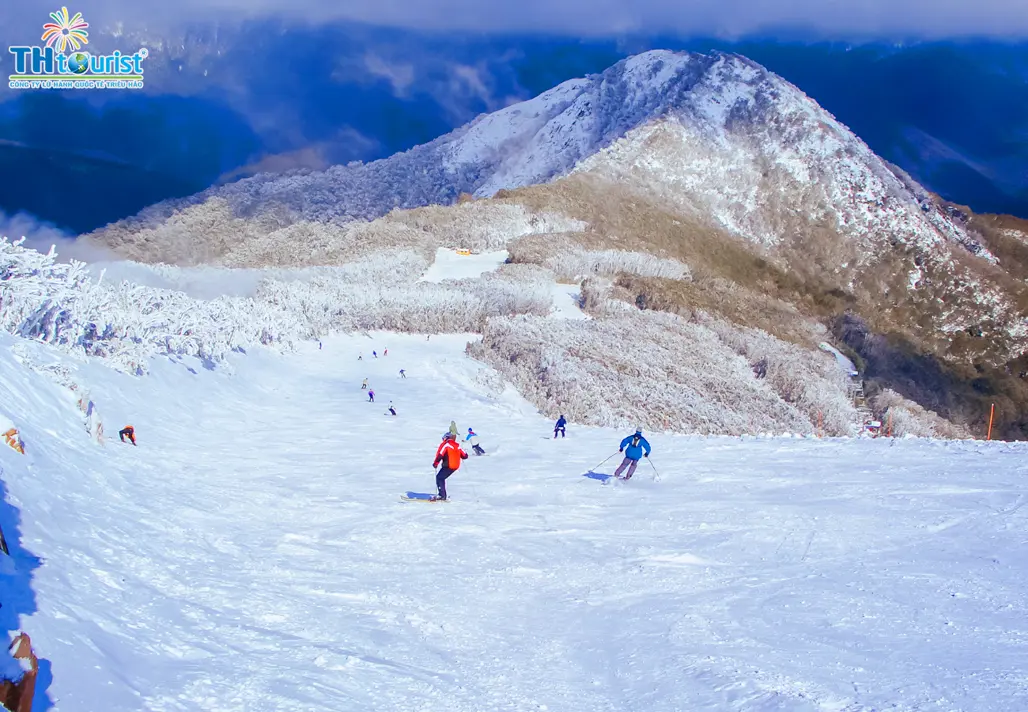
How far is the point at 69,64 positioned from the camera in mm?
39094

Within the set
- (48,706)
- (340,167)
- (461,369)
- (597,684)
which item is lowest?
(597,684)

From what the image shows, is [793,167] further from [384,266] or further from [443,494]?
[443,494]

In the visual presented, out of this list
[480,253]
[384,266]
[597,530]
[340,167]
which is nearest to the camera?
[597,530]

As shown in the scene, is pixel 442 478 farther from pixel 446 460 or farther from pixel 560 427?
pixel 560 427

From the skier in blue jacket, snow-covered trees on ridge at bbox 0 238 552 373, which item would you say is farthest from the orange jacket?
snow-covered trees on ridge at bbox 0 238 552 373

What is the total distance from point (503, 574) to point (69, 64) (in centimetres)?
3884

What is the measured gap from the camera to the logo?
3740cm

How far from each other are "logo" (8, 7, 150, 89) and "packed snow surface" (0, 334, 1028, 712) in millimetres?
28781

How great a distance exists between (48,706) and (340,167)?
2611 inches

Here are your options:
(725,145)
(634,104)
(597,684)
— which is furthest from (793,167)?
(597,684)

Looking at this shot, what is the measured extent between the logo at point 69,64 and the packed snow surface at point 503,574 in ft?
94.4

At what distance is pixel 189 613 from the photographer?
662 cm

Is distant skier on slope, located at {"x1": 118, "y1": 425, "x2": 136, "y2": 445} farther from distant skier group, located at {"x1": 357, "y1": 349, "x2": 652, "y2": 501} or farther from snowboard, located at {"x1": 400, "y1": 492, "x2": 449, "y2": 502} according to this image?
distant skier group, located at {"x1": 357, "y1": 349, "x2": 652, "y2": 501}

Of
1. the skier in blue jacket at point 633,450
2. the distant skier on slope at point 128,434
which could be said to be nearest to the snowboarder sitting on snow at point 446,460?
the skier in blue jacket at point 633,450
